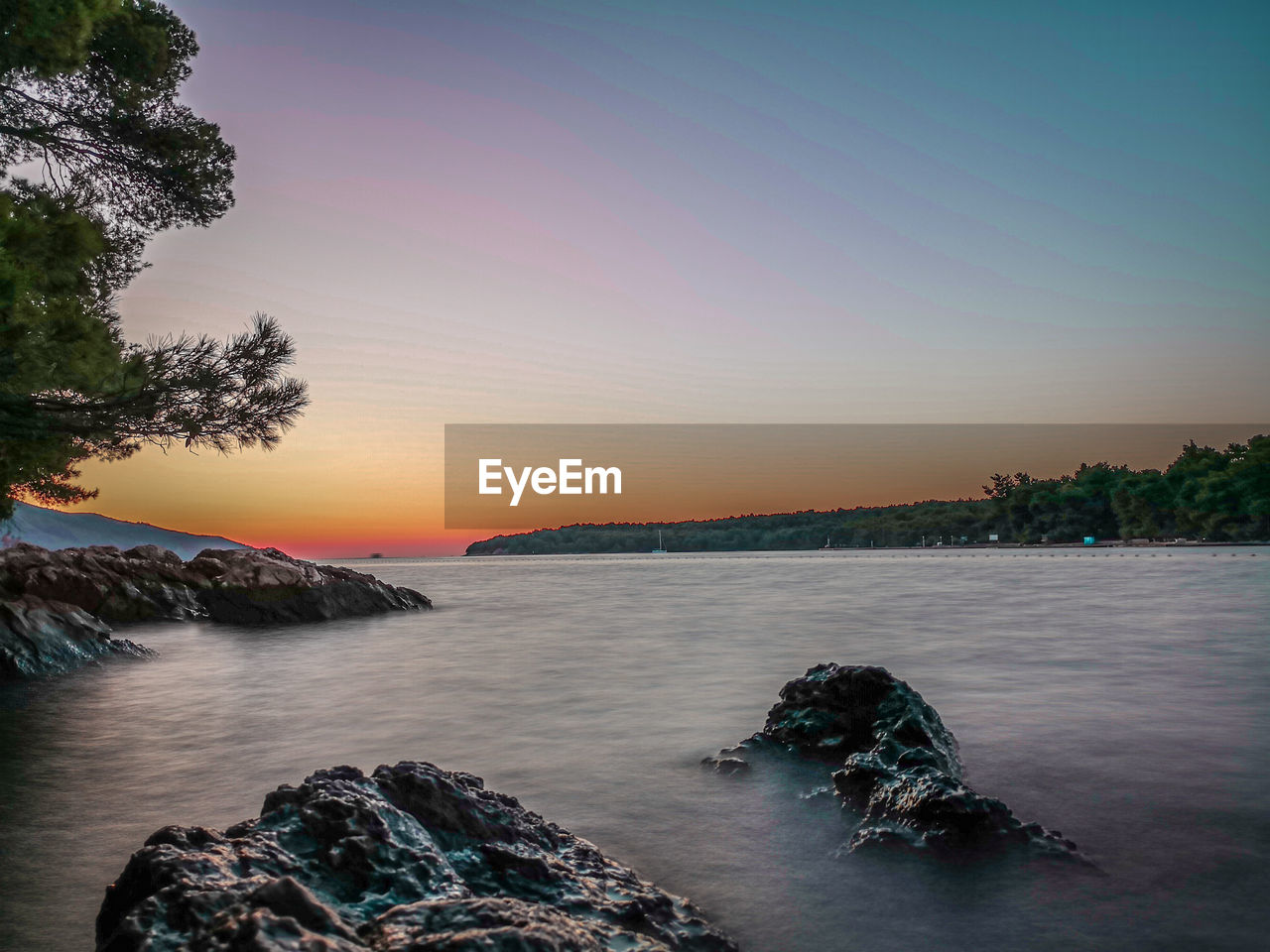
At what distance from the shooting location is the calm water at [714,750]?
11.0 ft

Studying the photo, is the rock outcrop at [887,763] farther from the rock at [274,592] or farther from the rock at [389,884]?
the rock at [274,592]

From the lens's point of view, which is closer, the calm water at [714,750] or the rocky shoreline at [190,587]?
the calm water at [714,750]

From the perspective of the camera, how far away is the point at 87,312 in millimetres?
11016

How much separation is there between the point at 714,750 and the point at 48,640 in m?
9.79

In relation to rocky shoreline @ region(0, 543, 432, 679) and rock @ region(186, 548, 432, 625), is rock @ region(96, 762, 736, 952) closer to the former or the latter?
rocky shoreline @ region(0, 543, 432, 679)

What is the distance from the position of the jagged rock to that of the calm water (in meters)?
0.58

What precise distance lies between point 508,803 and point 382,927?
1.47 m

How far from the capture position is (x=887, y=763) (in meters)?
4.90

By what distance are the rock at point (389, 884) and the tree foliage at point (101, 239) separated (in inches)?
246

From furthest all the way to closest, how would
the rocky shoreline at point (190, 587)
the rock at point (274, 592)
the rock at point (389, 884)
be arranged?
the rock at point (274, 592)
the rocky shoreline at point (190, 587)
the rock at point (389, 884)

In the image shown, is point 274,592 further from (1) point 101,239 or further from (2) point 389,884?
(2) point 389,884

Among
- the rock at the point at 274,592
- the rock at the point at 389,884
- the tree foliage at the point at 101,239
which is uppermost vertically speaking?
the tree foliage at the point at 101,239

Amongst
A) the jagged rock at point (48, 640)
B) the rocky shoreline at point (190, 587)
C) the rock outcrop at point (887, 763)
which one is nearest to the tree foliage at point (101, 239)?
the jagged rock at point (48, 640)

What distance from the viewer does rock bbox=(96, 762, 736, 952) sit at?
6.79ft
